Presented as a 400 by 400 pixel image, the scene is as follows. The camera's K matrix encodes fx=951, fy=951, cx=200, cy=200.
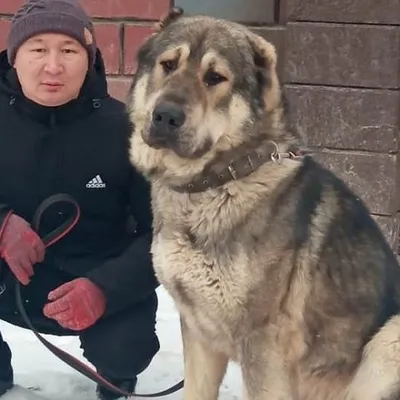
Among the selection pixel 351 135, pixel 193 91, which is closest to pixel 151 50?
pixel 193 91

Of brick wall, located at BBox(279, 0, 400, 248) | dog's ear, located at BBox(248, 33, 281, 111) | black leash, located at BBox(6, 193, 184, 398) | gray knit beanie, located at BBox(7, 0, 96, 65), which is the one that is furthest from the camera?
brick wall, located at BBox(279, 0, 400, 248)

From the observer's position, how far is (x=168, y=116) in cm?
260

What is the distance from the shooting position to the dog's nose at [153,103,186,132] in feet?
8.50

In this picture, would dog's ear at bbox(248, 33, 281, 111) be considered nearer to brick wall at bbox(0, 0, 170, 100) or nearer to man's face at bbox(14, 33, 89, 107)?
man's face at bbox(14, 33, 89, 107)

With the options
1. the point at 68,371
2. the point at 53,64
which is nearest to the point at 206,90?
the point at 53,64

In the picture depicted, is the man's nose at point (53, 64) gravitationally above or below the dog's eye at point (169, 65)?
below

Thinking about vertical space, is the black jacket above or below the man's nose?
below

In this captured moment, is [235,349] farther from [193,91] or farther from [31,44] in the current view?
[31,44]

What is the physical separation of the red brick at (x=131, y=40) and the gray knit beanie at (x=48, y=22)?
1673mm

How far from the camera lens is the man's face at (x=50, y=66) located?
2908 mm

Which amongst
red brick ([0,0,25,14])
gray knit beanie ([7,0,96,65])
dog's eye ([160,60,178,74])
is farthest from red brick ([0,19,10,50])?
dog's eye ([160,60,178,74])

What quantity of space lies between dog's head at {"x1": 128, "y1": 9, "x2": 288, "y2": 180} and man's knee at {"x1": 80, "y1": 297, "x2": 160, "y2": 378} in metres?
0.64

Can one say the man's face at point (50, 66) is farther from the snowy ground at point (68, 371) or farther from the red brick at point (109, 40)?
the red brick at point (109, 40)

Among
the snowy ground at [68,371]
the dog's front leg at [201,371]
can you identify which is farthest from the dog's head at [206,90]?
the snowy ground at [68,371]
